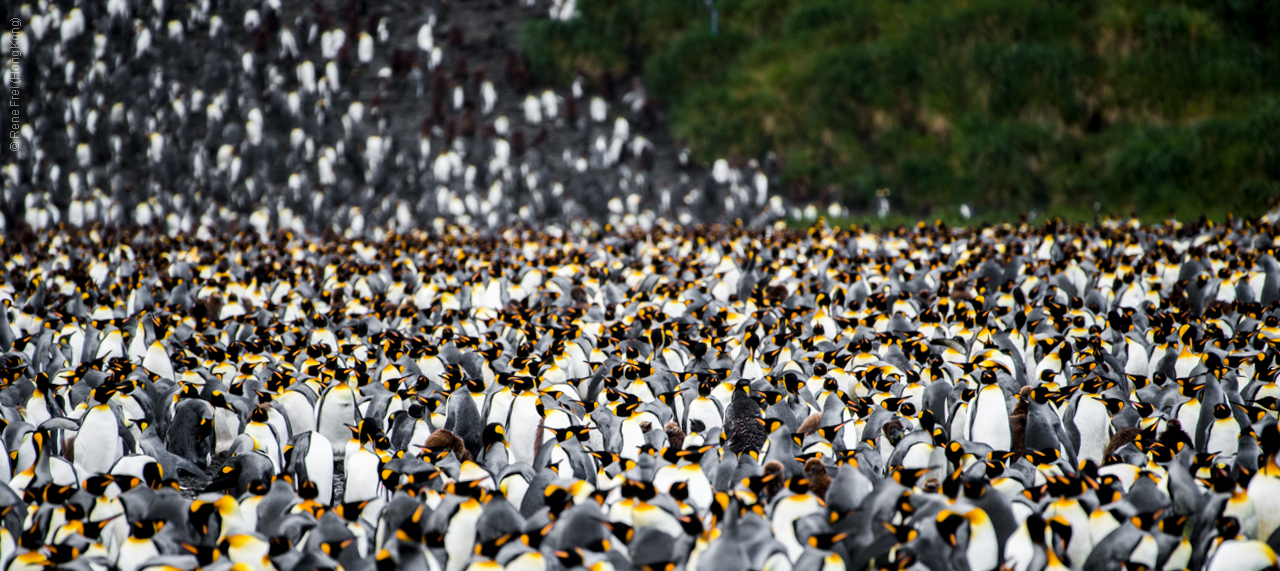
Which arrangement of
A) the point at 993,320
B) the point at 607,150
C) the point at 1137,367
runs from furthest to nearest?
the point at 607,150, the point at 993,320, the point at 1137,367

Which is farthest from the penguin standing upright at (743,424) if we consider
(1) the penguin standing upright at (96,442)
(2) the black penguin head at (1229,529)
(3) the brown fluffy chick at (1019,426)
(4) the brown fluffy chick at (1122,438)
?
(1) the penguin standing upright at (96,442)

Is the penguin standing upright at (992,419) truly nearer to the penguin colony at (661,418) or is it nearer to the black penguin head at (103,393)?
the penguin colony at (661,418)

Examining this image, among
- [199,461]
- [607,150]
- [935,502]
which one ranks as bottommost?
[607,150]

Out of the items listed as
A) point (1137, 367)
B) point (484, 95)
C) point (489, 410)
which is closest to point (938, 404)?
point (1137, 367)

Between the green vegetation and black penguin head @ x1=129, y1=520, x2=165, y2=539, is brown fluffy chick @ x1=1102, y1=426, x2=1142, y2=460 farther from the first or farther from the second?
the green vegetation

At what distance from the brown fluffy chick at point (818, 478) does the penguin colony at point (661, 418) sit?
0.02 m

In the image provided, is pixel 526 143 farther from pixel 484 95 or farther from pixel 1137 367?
pixel 1137 367

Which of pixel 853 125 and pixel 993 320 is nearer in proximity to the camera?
pixel 993 320

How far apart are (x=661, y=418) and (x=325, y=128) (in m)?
17.2

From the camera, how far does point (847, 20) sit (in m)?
18.5

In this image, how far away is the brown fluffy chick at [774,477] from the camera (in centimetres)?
331

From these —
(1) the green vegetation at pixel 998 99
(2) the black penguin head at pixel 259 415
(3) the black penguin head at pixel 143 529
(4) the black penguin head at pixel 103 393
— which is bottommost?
(1) the green vegetation at pixel 998 99

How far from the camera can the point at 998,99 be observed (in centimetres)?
1619

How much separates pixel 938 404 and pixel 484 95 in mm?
17202
